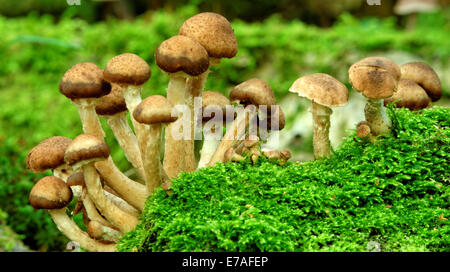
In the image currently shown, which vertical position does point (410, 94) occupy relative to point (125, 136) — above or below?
above

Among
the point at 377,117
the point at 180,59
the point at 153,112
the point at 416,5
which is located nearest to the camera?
the point at 153,112

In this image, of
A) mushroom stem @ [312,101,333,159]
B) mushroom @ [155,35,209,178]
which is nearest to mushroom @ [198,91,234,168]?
mushroom @ [155,35,209,178]

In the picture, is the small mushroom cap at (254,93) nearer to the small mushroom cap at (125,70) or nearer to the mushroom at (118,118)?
the small mushroom cap at (125,70)

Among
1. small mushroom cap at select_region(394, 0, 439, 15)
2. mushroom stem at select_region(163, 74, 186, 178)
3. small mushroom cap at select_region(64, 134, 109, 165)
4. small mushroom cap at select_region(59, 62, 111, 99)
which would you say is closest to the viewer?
small mushroom cap at select_region(64, 134, 109, 165)

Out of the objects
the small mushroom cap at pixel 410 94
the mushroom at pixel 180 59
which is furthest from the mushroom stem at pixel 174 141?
the small mushroom cap at pixel 410 94

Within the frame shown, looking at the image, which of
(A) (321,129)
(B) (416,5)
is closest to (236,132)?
(A) (321,129)

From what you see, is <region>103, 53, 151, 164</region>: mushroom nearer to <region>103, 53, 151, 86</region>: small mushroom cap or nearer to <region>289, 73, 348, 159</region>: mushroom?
<region>103, 53, 151, 86</region>: small mushroom cap

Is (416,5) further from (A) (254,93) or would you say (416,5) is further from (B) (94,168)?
(B) (94,168)
